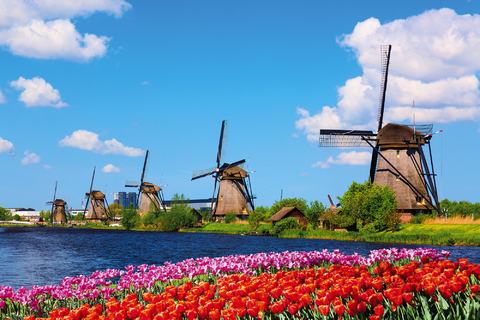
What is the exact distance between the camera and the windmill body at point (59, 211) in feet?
445

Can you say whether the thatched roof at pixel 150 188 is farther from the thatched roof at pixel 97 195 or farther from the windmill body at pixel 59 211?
the windmill body at pixel 59 211

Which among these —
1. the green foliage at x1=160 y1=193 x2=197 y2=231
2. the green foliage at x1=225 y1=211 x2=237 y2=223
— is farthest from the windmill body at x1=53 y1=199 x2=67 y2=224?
the green foliage at x1=225 y1=211 x2=237 y2=223

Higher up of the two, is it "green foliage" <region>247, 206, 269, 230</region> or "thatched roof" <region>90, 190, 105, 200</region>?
"thatched roof" <region>90, 190, 105, 200</region>

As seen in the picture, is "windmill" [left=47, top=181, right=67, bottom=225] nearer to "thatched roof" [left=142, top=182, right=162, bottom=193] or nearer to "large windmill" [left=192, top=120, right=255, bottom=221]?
"thatched roof" [left=142, top=182, right=162, bottom=193]

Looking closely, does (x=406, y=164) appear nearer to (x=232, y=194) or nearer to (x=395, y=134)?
(x=395, y=134)

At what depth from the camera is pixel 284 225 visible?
2250 inches

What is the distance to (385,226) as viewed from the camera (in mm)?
45062

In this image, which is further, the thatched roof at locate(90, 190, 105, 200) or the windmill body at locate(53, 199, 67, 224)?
the windmill body at locate(53, 199, 67, 224)

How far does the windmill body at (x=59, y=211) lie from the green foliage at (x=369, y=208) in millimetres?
109108

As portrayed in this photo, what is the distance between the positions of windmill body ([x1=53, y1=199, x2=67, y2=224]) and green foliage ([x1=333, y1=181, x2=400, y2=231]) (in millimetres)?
109108

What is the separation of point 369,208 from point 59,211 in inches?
4568

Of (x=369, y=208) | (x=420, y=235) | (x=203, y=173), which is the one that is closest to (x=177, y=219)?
(x=203, y=173)

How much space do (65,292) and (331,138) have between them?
44814mm

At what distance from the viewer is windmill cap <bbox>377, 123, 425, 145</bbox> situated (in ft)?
154
